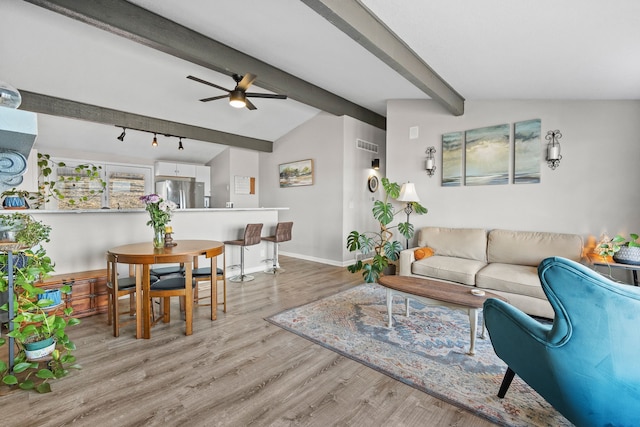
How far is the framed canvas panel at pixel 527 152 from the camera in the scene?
3602 mm

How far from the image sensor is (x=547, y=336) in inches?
50.9

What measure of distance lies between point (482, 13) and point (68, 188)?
293 inches

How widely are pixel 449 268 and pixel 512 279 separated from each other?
0.63 meters

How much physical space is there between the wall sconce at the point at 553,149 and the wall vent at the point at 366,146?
10.1 feet

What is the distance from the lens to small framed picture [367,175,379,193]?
614cm

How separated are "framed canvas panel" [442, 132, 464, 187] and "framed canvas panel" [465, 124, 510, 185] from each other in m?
0.10

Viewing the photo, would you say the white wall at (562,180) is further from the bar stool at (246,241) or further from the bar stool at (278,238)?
the bar stool at (246,241)

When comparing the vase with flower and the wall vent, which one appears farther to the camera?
the wall vent

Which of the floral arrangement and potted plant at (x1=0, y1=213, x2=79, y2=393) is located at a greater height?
the floral arrangement

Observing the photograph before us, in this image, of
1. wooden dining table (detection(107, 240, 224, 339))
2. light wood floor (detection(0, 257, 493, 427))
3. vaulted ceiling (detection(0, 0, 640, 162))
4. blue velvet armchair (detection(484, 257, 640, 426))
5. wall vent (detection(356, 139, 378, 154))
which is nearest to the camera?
blue velvet armchair (detection(484, 257, 640, 426))

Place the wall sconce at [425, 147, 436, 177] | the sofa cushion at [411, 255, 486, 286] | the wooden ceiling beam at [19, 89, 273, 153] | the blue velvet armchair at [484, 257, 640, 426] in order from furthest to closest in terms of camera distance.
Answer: the wall sconce at [425, 147, 436, 177]
the wooden ceiling beam at [19, 89, 273, 153]
the sofa cushion at [411, 255, 486, 286]
the blue velvet armchair at [484, 257, 640, 426]

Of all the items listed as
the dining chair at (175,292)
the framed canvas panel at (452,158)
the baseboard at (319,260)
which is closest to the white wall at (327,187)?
the baseboard at (319,260)

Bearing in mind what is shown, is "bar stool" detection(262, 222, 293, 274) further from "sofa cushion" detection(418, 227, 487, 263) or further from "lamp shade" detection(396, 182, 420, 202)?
"sofa cushion" detection(418, 227, 487, 263)

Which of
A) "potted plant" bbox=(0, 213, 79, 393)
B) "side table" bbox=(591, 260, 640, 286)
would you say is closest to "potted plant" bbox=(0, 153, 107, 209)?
"potted plant" bbox=(0, 213, 79, 393)
